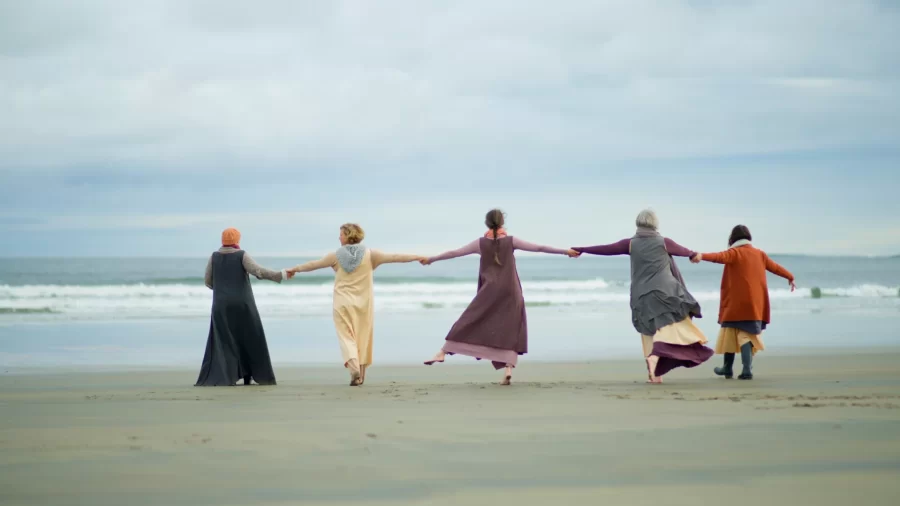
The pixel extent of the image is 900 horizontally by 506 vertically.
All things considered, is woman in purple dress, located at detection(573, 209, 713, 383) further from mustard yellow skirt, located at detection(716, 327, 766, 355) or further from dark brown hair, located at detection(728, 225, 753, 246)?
dark brown hair, located at detection(728, 225, 753, 246)

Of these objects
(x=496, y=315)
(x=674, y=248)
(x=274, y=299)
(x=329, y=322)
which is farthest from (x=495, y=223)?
(x=274, y=299)

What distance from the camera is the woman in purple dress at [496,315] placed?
30.4 ft

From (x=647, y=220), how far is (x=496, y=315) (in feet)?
6.45

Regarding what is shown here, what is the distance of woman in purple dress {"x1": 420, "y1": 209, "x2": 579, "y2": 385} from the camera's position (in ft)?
30.4

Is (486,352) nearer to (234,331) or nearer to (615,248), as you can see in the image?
(615,248)

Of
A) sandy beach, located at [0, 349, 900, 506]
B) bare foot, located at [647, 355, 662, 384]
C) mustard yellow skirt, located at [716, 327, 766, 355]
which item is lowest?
sandy beach, located at [0, 349, 900, 506]

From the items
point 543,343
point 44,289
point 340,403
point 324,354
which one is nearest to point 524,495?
point 340,403

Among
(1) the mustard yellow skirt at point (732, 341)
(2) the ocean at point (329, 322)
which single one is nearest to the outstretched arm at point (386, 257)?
(2) the ocean at point (329, 322)

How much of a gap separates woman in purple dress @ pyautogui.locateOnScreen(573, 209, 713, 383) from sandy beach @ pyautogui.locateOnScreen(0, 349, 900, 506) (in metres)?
0.44

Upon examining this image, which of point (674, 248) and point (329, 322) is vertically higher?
point (674, 248)

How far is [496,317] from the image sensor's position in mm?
9352

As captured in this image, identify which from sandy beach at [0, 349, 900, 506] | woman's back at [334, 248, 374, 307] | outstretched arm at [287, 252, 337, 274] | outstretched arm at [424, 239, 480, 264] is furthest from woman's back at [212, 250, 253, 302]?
outstretched arm at [424, 239, 480, 264]

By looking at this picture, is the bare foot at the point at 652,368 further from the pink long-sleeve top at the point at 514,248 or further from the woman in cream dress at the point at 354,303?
the woman in cream dress at the point at 354,303

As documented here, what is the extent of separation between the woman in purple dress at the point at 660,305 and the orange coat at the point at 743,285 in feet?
1.61
